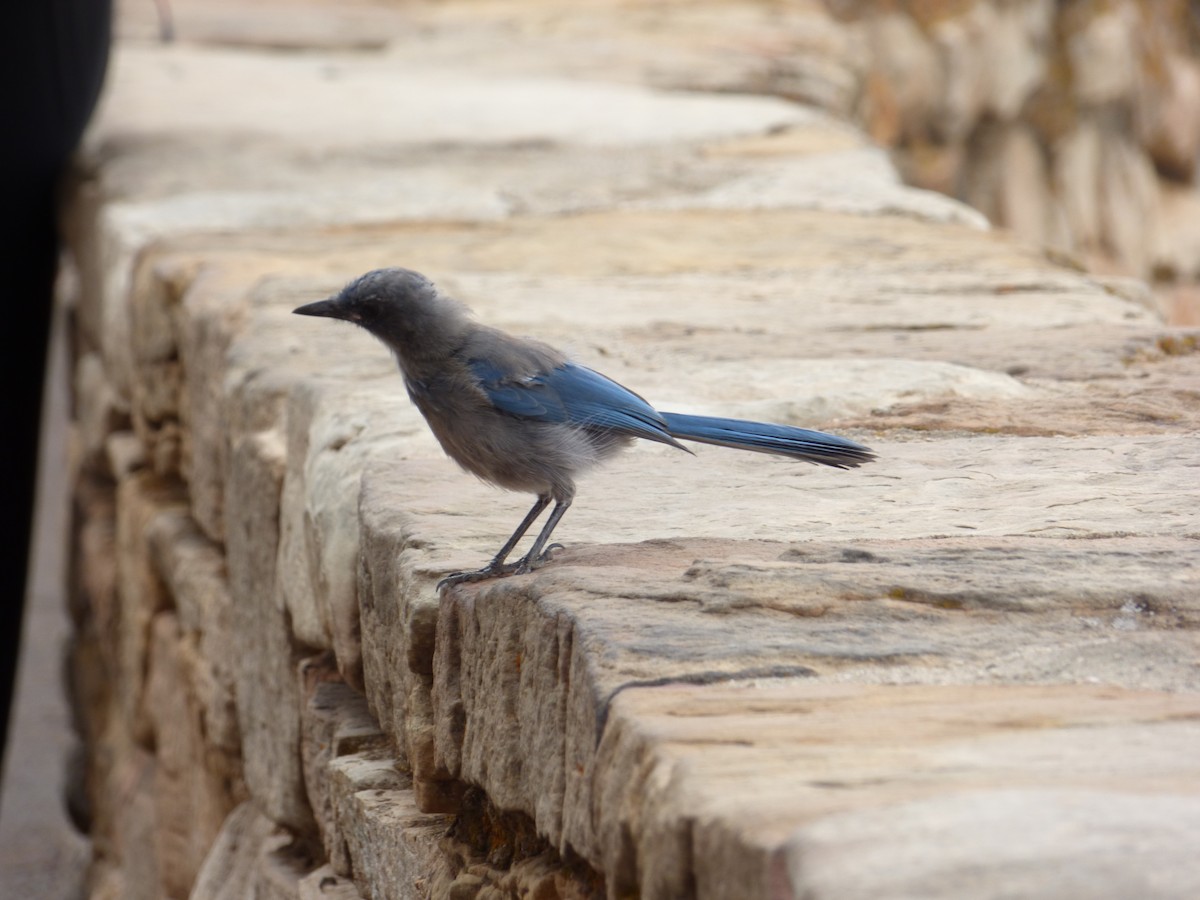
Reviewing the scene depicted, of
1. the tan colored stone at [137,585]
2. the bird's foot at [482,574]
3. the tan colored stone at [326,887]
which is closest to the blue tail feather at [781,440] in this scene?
the bird's foot at [482,574]

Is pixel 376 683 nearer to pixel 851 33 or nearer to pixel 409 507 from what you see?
pixel 409 507

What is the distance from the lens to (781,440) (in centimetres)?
169

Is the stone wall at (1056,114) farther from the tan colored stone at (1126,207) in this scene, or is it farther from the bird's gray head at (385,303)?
the bird's gray head at (385,303)

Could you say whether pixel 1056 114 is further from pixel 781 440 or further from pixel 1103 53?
pixel 781 440

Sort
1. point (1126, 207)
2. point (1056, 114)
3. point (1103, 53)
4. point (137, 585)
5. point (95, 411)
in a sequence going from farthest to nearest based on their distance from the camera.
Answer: point (1126, 207) → point (1056, 114) → point (1103, 53) → point (95, 411) → point (137, 585)

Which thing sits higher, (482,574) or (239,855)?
(482,574)

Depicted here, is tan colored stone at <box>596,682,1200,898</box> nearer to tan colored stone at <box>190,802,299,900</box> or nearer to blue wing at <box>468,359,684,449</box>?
blue wing at <box>468,359,684,449</box>

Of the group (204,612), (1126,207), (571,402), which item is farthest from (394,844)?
(1126,207)

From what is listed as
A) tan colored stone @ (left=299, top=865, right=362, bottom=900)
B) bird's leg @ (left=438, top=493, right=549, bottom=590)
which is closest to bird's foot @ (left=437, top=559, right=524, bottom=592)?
bird's leg @ (left=438, top=493, right=549, bottom=590)

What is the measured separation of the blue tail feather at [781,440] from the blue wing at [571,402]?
0.05 metres

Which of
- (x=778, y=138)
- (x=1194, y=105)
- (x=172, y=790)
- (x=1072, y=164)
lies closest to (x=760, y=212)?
(x=778, y=138)

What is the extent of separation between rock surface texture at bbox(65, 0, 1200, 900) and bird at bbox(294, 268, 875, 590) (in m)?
0.09

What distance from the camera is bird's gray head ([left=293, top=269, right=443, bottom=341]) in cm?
185

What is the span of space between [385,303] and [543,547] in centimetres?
38
